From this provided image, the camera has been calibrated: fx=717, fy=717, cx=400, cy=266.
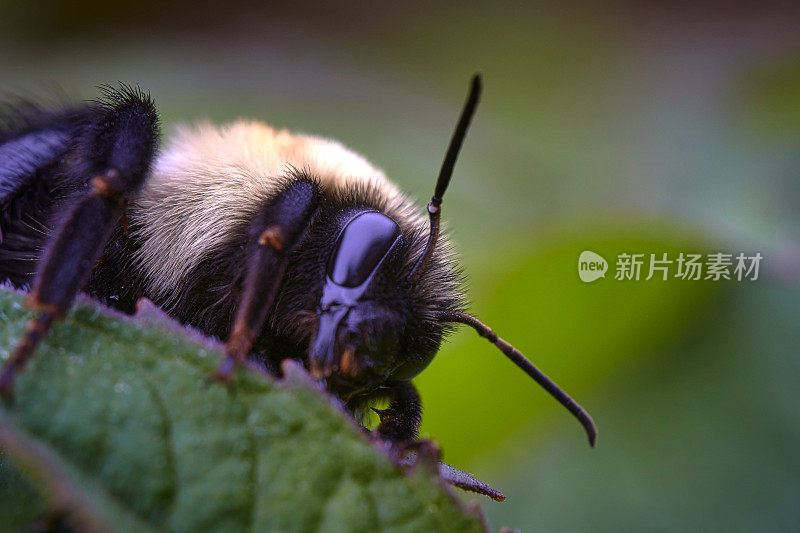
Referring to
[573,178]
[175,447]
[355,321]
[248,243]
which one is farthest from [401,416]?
[573,178]

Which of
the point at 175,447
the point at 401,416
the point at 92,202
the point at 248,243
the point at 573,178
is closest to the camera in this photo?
the point at 175,447

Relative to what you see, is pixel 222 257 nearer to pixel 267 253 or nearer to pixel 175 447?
pixel 267 253

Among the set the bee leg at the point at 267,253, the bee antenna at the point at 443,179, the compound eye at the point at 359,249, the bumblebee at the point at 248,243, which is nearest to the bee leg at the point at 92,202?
the bumblebee at the point at 248,243

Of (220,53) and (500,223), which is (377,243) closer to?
(500,223)

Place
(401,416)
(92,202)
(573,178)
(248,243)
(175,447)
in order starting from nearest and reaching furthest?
(175,447) → (92,202) → (248,243) → (401,416) → (573,178)

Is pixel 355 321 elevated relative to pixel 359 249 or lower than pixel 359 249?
lower

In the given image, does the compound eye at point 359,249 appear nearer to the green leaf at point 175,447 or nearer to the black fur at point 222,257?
the black fur at point 222,257

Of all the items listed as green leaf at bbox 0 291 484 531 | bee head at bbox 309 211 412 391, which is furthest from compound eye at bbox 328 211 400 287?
green leaf at bbox 0 291 484 531

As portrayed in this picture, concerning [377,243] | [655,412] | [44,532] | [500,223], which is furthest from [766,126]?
[44,532]
